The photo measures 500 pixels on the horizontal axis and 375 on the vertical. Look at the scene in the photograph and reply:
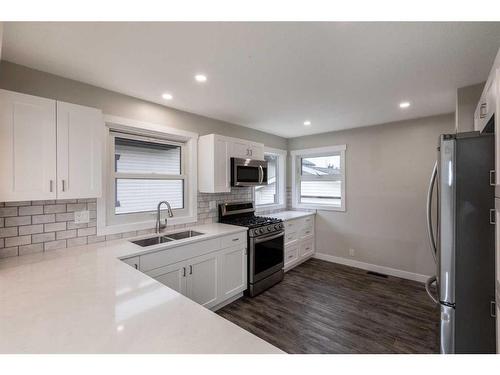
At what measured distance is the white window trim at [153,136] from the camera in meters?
2.33

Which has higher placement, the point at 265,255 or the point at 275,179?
the point at 275,179

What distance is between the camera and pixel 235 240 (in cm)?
280

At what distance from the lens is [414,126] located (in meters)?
3.41

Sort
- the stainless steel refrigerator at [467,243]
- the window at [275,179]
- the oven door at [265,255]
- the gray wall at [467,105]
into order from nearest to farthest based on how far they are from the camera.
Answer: the stainless steel refrigerator at [467,243] → the gray wall at [467,105] → the oven door at [265,255] → the window at [275,179]

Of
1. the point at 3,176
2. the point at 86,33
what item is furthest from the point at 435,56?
the point at 3,176

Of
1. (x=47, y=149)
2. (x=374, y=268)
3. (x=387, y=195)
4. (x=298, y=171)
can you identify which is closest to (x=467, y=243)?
(x=387, y=195)

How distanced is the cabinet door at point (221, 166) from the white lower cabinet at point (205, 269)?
2.31ft

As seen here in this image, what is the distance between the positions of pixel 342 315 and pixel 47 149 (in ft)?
10.2

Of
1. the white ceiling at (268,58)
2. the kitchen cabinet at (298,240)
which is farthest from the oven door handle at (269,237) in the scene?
the white ceiling at (268,58)

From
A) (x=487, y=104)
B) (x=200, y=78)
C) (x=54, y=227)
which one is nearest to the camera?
(x=487, y=104)

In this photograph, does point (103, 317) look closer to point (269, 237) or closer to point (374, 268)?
point (269, 237)

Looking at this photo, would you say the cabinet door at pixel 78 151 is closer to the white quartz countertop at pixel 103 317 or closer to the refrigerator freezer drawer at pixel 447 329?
the white quartz countertop at pixel 103 317
